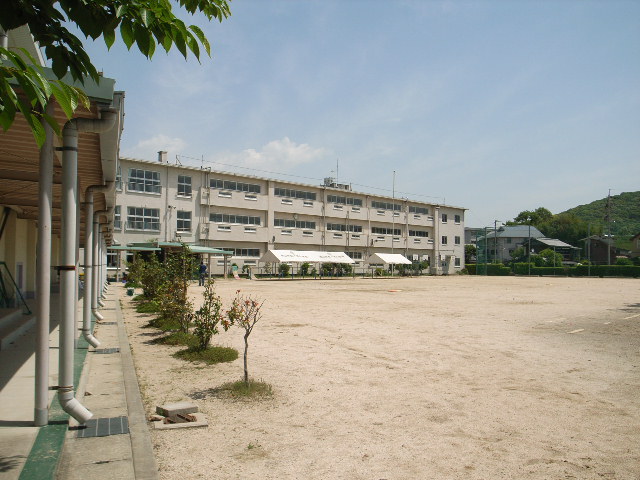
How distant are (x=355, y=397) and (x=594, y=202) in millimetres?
155337

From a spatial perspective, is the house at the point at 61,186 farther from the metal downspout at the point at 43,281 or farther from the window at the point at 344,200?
the window at the point at 344,200

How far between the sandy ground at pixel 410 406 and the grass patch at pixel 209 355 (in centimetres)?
29

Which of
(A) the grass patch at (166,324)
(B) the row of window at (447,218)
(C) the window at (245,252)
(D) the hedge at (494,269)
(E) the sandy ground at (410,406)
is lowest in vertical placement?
(E) the sandy ground at (410,406)

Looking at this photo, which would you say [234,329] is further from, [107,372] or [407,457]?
[407,457]

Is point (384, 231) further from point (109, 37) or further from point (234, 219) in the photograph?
point (109, 37)

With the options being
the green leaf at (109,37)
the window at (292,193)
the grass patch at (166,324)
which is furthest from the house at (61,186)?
the window at (292,193)

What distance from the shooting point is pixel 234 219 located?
50156 millimetres

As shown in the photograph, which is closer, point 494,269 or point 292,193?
point 292,193

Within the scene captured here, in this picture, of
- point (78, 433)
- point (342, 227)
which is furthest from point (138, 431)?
point (342, 227)

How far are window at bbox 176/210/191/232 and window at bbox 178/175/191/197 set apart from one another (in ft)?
5.49

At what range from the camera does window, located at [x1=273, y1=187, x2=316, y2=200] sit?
178ft

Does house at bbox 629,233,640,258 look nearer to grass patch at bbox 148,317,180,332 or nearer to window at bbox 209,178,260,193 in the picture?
window at bbox 209,178,260,193

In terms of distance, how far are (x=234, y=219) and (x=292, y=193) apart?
27.3ft

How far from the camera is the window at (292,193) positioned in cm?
5425
